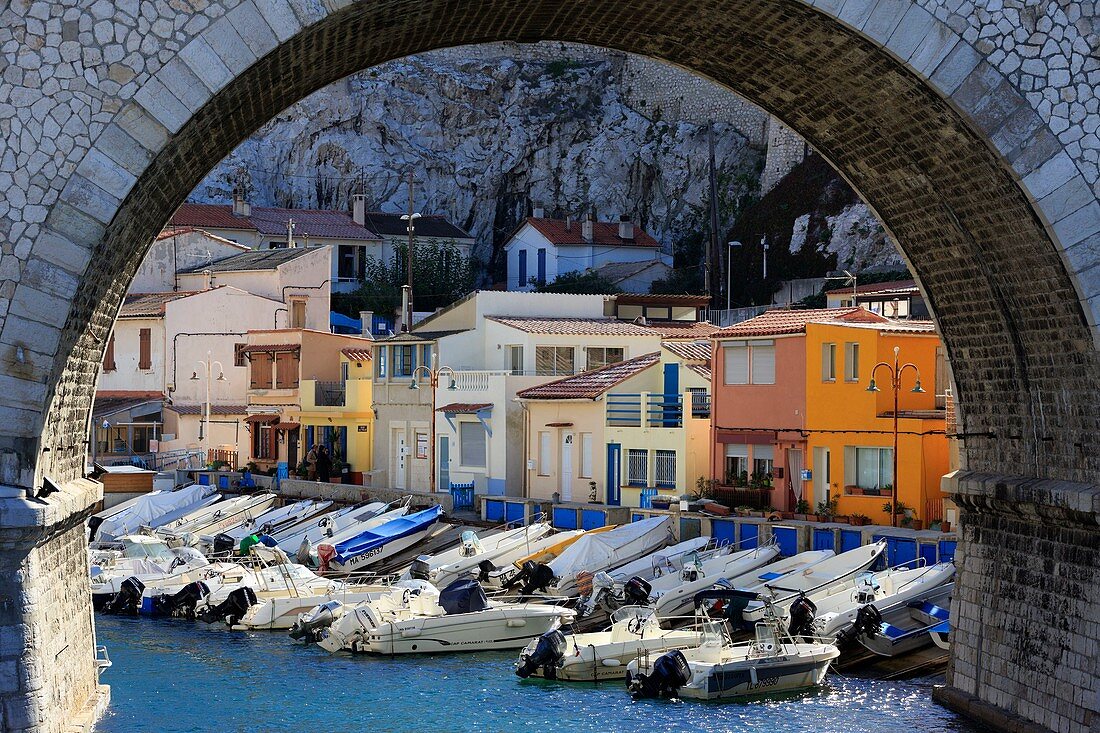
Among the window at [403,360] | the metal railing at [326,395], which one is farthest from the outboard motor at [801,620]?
the metal railing at [326,395]

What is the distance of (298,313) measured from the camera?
48.8 m

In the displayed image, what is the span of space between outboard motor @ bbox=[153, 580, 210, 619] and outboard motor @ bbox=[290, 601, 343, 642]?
133 inches

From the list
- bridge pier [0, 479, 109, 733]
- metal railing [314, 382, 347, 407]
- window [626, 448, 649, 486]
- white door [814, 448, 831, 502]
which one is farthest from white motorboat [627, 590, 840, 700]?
metal railing [314, 382, 347, 407]

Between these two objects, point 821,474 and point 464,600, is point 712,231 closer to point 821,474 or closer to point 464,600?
point 821,474

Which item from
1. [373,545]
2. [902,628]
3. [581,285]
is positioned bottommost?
[902,628]

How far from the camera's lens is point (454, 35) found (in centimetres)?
1313

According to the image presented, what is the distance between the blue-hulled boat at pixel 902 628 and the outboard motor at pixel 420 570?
8.96 m

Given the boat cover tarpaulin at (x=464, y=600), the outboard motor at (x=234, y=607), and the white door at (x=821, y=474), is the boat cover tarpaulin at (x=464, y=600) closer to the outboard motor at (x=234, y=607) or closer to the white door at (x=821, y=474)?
the outboard motor at (x=234, y=607)

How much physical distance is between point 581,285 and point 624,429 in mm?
30545

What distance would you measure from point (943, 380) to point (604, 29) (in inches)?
607

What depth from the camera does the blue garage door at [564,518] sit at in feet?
96.6

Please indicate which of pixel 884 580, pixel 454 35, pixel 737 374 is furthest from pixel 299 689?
pixel 737 374

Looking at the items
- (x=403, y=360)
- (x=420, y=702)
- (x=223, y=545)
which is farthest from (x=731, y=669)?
(x=403, y=360)

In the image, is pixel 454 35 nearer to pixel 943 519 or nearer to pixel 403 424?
pixel 943 519
